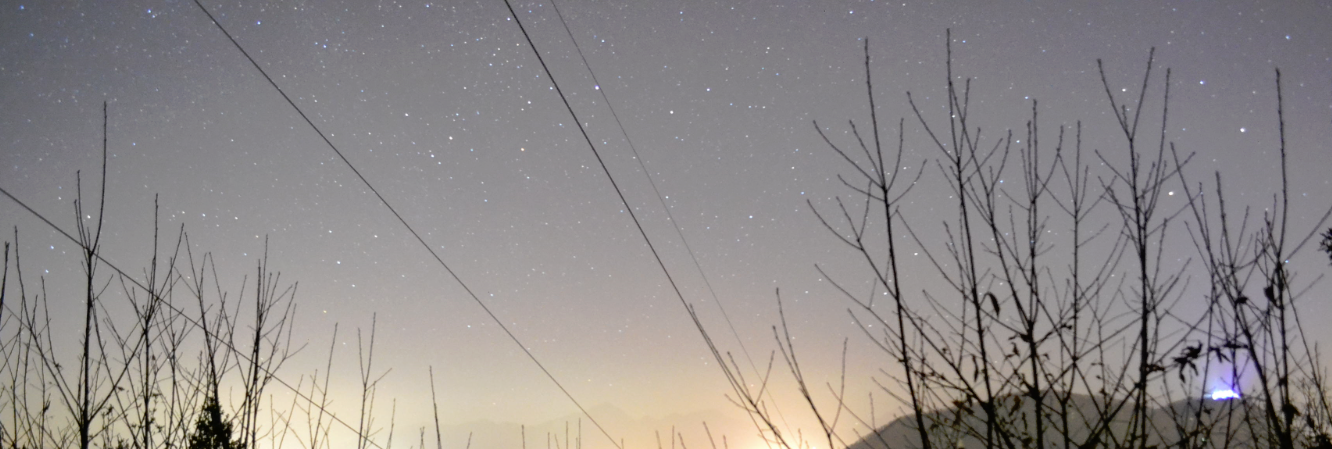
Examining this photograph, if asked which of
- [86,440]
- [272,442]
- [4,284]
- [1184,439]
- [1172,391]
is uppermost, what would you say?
[4,284]

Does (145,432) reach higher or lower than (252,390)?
lower

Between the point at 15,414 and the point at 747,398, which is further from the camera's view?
the point at 15,414

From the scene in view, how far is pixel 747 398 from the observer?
1.68 meters

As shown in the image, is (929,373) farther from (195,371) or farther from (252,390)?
(195,371)

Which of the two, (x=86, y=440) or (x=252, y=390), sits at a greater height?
(x=252, y=390)

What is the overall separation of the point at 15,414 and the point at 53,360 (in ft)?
1.42

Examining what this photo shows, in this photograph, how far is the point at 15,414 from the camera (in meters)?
2.97

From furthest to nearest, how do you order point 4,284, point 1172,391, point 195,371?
1. point 195,371
2. point 4,284
3. point 1172,391

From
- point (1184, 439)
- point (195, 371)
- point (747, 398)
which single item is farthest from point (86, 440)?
point (1184, 439)

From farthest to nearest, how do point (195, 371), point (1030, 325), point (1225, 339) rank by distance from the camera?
1. point (195, 371)
2. point (1225, 339)
3. point (1030, 325)

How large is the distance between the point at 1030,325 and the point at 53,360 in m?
3.53

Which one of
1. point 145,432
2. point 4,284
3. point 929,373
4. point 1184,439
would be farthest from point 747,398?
point 4,284

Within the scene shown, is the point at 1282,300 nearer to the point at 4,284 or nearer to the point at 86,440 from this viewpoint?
the point at 86,440

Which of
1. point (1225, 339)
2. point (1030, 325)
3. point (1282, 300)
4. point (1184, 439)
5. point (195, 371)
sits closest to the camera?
point (1184, 439)
